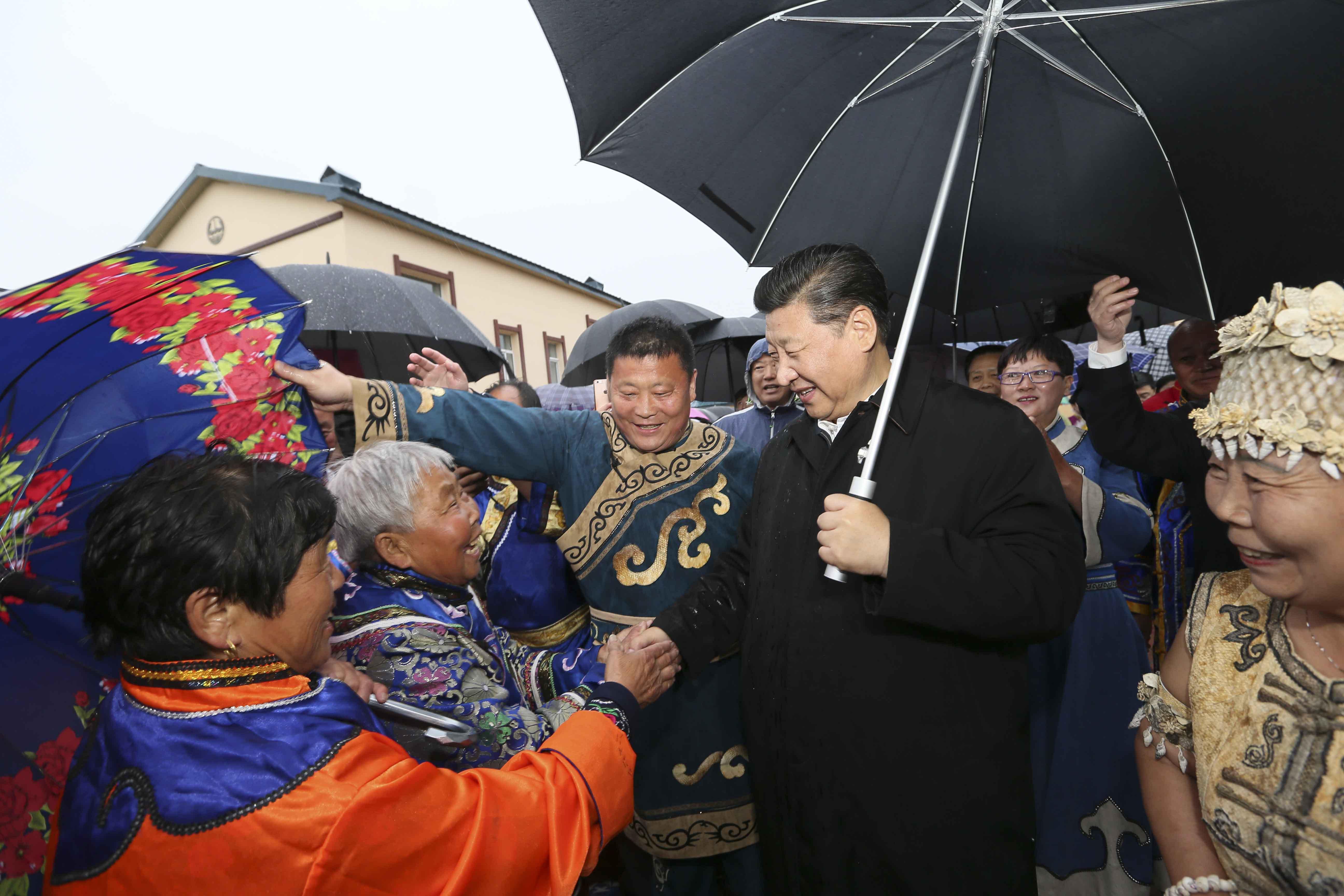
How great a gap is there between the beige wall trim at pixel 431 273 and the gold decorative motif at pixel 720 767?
12.0m

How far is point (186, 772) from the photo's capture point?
123 centimetres

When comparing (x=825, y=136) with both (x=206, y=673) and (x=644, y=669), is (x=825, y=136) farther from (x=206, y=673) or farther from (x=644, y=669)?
(x=206, y=673)

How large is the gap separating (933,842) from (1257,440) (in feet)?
3.79

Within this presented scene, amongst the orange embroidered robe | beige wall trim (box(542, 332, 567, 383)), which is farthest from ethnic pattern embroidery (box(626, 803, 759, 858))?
beige wall trim (box(542, 332, 567, 383))

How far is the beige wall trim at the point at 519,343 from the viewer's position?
55.2 feet

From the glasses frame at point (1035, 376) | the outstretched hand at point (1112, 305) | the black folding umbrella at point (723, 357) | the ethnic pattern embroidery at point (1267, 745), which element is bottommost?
the ethnic pattern embroidery at point (1267, 745)

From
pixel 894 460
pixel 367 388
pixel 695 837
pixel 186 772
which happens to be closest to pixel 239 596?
pixel 186 772

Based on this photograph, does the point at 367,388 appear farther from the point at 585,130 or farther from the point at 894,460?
the point at 894,460

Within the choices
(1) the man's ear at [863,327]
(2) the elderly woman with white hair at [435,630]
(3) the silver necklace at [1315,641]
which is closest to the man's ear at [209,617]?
(2) the elderly woman with white hair at [435,630]

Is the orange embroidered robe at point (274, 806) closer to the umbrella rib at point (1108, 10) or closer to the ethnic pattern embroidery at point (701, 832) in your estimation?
the ethnic pattern embroidery at point (701, 832)

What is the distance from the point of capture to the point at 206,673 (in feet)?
4.37

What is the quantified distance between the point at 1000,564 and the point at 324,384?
1.84 metres

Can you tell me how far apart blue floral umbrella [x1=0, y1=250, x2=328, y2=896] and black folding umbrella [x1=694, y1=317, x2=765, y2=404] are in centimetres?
798

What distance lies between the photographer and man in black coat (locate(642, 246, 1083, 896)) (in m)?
1.65
